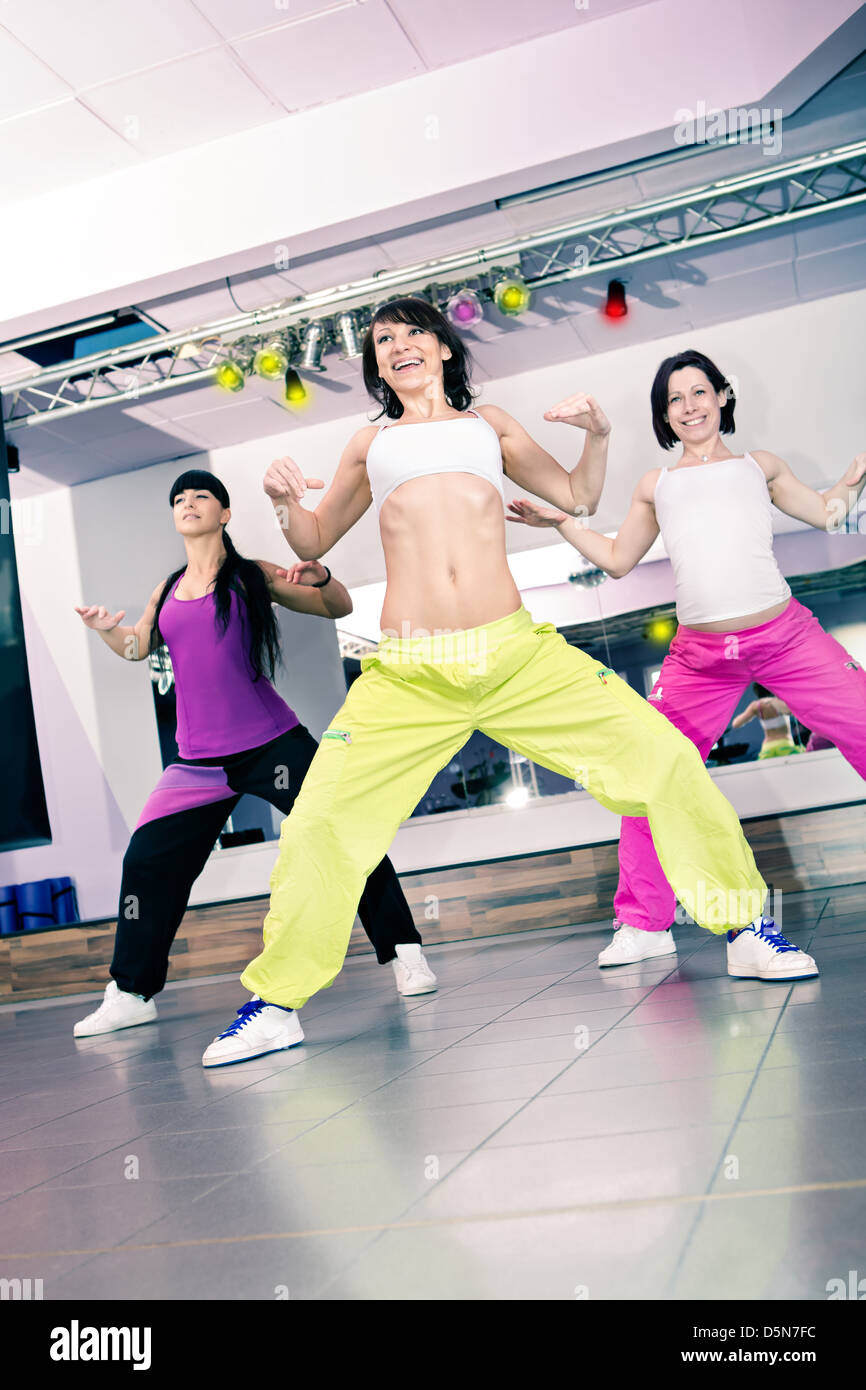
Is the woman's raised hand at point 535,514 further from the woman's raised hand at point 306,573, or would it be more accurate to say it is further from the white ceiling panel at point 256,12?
the white ceiling panel at point 256,12

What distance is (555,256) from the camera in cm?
532

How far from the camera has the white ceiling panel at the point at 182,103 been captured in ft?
13.3

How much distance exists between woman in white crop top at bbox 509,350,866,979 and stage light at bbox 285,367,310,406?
3611mm

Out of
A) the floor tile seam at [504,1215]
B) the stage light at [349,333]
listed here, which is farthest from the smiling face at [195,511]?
the stage light at [349,333]

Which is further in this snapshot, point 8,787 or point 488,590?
point 8,787

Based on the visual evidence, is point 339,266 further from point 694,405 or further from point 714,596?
point 714,596

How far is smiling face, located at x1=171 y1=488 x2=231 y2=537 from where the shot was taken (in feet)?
10.5

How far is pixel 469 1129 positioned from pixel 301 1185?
10.4 inches

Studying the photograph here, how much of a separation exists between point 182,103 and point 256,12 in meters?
0.61

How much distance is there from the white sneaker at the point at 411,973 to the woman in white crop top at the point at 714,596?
531mm

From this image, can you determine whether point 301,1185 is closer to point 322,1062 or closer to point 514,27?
point 322,1062
